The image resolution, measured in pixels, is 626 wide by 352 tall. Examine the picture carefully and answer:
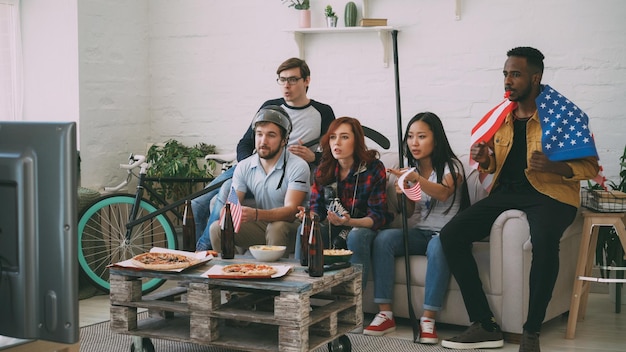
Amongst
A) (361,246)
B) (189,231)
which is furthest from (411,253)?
(189,231)

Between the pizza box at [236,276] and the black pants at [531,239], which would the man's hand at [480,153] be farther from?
the pizza box at [236,276]

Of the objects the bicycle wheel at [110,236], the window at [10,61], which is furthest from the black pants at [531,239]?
the window at [10,61]

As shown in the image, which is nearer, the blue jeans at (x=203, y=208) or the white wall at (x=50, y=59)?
the blue jeans at (x=203, y=208)

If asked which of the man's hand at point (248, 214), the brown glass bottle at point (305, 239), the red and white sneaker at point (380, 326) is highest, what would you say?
the man's hand at point (248, 214)

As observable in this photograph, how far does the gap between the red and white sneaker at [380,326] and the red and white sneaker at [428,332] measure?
18cm

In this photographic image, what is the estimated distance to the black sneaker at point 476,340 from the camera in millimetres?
3674

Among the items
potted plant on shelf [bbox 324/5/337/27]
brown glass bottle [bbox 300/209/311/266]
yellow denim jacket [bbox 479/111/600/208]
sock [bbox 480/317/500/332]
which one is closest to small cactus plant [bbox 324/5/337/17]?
potted plant on shelf [bbox 324/5/337/27]

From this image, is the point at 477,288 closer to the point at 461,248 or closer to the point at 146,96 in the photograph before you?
the point at 461,248

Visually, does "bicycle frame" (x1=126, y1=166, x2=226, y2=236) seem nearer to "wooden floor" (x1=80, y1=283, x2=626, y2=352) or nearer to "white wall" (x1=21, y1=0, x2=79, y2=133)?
"wooden floor" (x1=80, y1=283, x2=626, y2=352)

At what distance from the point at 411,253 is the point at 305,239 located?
77 cm

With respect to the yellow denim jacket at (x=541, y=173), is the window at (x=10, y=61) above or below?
above

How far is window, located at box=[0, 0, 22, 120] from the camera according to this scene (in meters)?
5.05

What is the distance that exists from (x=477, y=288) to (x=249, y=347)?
1.15m

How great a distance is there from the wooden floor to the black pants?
0.24 metres
